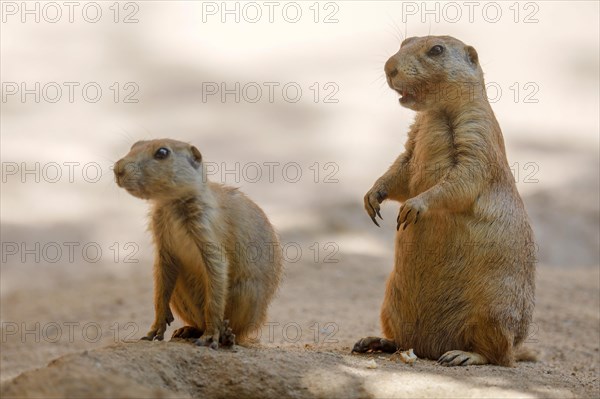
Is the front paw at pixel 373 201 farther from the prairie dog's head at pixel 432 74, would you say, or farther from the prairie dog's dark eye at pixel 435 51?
the prairie dog's dark eye at pixel 435 51

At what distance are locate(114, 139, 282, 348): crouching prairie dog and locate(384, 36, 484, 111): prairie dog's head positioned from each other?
1401mm

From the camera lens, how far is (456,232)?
7.29 meters

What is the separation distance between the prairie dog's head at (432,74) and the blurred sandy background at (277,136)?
6.88 ft

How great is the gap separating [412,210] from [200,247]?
147 cm

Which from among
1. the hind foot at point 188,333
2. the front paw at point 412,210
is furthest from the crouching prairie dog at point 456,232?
the hind foot at point 188,333

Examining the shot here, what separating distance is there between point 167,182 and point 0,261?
261 inches

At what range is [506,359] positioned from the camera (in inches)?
287

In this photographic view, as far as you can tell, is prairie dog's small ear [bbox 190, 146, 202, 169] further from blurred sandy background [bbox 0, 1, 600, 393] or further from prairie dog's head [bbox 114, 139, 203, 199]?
blurred sandy background [bbox 0, 1, 600, 393]

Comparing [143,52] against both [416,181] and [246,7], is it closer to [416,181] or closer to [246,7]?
[246,7]

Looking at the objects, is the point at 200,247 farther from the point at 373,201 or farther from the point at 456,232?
the point at 456,232

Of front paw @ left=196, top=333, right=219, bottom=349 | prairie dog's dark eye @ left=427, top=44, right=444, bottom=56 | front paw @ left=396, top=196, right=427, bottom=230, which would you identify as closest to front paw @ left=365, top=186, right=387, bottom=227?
front paw @ left=396, top=196, right=427, bottom=230

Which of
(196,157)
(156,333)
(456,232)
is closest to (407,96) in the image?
(456,232)

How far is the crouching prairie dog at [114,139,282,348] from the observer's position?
673cm

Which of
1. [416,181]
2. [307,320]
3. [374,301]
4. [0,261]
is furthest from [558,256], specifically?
[0,261]
